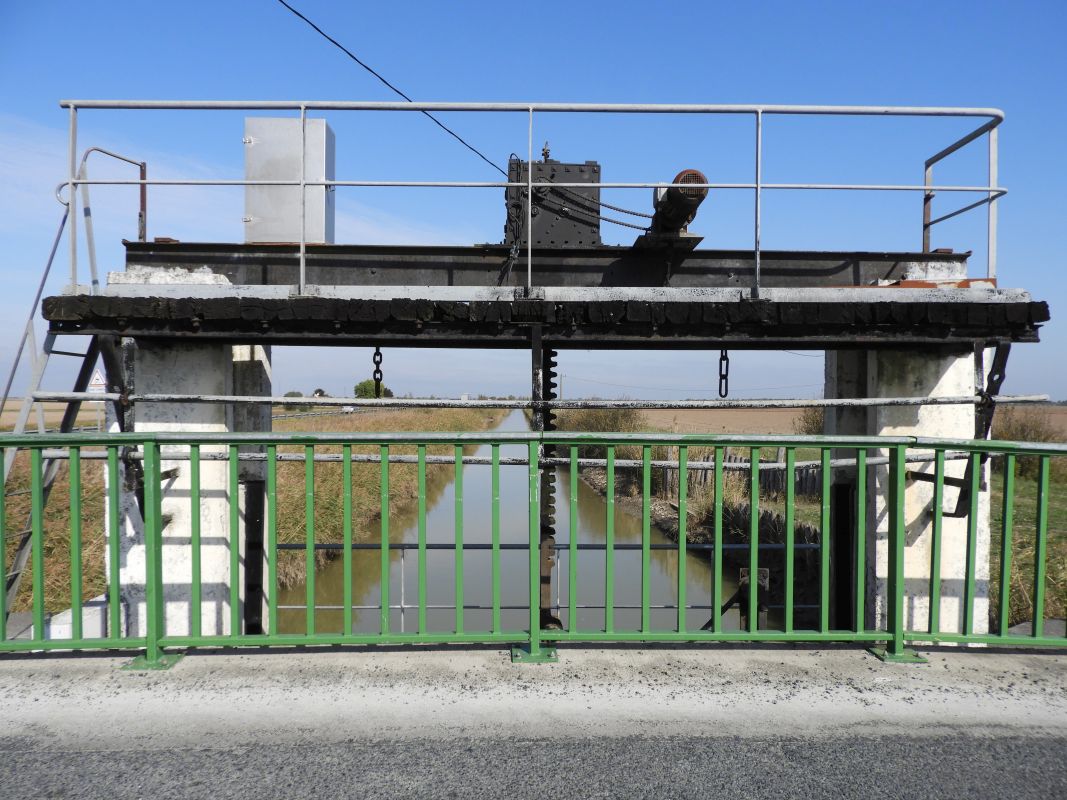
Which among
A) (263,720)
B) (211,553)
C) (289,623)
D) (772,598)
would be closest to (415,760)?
(263,720)

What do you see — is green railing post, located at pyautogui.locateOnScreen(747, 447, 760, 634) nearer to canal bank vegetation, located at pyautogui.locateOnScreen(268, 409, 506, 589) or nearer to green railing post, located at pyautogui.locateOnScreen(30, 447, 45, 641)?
green railing post, located at pyautogui.locateOnScreen(30, 447, 45, 641)

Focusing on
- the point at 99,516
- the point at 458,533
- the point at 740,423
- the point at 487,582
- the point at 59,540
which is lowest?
the point at 487,582

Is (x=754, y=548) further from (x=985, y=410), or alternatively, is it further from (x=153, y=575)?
(x=985, y=410)

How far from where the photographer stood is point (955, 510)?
18.0ft

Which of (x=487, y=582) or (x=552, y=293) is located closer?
(x=552, y=293)

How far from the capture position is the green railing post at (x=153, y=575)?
11.5ft

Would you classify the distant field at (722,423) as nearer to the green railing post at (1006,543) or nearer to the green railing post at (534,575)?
the green railing post at (1006,543)

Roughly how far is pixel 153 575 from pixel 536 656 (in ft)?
6.47

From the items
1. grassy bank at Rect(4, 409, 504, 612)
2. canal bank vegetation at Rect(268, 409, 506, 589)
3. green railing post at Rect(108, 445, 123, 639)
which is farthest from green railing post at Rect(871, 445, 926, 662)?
grassy bank at Rect(4, 409, 504, 612)

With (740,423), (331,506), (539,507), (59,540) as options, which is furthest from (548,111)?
(740,423)

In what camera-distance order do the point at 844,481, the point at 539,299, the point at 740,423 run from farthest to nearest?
the point at 740,423 → the point at 844,481 → the point at 539,299

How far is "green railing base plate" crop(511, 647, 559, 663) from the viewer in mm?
3576

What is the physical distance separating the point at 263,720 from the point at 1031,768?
3050mm

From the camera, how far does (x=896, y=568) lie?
144 inches
